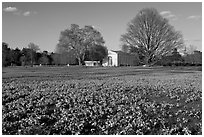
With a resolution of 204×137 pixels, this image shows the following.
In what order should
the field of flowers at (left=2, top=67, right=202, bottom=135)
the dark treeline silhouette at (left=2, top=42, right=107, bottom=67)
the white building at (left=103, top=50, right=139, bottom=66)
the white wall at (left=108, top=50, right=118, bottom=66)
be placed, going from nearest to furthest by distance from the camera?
the field of flowers at (left=2, top=67, right=202, bottom=135) → the white building at (left=103, top=50, right=139, bottom=66) → the dark treeline silhouette at (left=2, top=42, right=107, bottom=67) → the white wall at (left=108, top=50, right=118, bottom=66)

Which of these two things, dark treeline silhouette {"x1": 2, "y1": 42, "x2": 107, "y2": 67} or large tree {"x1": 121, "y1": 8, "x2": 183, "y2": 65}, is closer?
large tree {"x1": 121, "y1": 8, "x2": 183, "y2": 65}

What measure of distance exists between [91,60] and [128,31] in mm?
28065

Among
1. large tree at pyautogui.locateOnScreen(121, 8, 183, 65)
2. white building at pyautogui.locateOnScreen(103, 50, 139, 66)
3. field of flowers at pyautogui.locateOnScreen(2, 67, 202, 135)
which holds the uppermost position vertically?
large tree at pyautogui.locateOnScreen(121, 8, 183, 65)

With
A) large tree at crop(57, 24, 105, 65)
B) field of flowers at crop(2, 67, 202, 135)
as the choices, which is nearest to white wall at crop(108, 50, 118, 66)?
large tree at crop(57, 24, 105, 65)

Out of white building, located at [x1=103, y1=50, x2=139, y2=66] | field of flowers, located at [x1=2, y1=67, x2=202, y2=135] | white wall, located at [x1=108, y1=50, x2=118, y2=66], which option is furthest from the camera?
white wall, located at [x1=108, y1=50, x2=118, y2=66]

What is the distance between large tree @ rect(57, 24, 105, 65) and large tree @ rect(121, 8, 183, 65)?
1044cm

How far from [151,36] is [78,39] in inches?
700

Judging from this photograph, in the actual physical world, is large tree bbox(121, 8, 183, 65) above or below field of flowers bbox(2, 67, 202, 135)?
above

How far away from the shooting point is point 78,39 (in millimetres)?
55594

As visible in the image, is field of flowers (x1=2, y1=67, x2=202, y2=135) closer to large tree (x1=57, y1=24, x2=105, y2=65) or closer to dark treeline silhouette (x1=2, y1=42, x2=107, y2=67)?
large tree (x1=57, y1=24, x2=105, y2=65)

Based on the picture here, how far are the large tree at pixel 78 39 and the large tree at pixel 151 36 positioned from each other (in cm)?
1044

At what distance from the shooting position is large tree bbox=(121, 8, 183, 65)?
43.6 m

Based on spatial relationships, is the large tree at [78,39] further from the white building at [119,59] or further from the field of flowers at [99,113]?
the field of flowers at [99,113]

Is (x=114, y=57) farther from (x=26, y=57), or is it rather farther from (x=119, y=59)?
(x=26, y=57)
